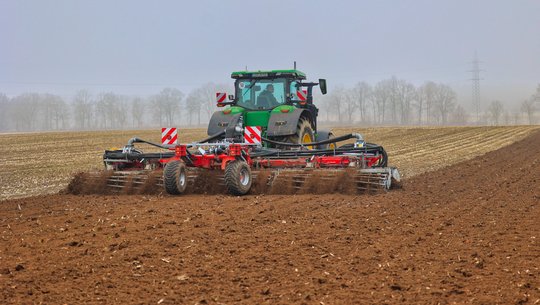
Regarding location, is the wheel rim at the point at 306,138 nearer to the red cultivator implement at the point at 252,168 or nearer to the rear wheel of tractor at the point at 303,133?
the rear wheel of tractor at the point at 303,133

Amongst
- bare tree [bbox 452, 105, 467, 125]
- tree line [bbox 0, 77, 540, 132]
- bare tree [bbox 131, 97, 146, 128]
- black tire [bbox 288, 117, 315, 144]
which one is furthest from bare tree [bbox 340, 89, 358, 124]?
black tire [bbox 288, 117, 315, 144]

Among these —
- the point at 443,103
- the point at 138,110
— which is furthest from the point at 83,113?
the point at 443,103

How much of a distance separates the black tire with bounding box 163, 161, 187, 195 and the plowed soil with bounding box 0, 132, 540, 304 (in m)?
0.23

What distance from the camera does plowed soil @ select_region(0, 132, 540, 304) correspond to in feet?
14.9

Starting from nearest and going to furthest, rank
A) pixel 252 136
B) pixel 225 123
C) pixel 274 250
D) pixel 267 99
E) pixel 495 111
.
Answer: pixel 274 250
pixel 252 136
pixel 225 123
pixel 267 99
pixel 495 111

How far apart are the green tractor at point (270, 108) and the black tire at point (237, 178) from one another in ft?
5.69

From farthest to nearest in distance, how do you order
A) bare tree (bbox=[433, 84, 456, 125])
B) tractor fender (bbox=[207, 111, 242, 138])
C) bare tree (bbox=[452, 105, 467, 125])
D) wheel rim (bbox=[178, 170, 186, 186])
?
bare tree (bbox=[433, 84, 456, 125]) → bare tree (bbox=[452, 105, 467, 125]) → tractor fender (bbox=[207, 111, 242, 138]) → wheel rim (bbox=[178, 170, 186, 186])

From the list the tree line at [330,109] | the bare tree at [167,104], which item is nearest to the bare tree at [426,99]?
the tree line at [330,109]

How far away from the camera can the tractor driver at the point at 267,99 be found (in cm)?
1251

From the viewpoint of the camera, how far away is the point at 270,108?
12461 millimetres

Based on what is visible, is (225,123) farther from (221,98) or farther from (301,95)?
(301,95)

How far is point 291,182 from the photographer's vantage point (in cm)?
1023

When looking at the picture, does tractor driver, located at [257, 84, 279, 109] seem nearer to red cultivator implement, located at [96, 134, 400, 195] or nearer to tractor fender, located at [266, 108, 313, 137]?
tractor fender, located at [266, 108, 313, 137]

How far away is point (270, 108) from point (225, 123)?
1.04 meters
